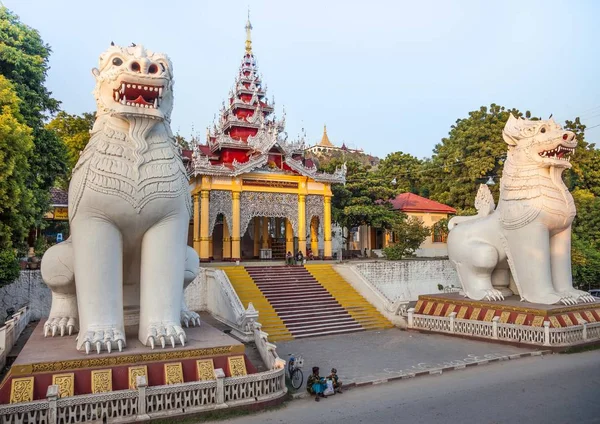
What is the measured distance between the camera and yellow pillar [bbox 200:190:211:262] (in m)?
18.2

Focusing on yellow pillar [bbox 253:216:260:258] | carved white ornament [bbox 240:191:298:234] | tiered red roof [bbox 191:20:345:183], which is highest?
tiered red roof [bbox 191:20:345:183]

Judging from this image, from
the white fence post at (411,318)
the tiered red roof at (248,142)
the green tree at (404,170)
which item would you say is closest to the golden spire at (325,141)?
the green tree at (404,170)

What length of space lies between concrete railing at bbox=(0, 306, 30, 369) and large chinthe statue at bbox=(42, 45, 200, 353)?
301 cm

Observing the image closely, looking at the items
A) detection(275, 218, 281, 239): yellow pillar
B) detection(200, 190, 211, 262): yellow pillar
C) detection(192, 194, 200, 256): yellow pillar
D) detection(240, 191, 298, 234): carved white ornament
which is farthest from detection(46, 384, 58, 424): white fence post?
detection(275, 218, 281, 239): yellow pillar

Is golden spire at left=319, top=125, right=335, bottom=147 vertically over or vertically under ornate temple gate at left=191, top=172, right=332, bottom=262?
over

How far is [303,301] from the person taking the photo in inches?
536

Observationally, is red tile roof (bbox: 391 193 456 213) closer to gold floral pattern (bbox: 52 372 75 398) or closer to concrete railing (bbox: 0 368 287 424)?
concrete railing (bbox: 0 368 287 424)

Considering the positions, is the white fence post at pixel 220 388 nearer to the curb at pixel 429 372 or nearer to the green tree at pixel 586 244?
the curb at pixel 429 372

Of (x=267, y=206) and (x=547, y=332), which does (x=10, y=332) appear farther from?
(x=267, y=206)

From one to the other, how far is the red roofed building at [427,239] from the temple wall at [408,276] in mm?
6882

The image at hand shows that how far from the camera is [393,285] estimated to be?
702 inches

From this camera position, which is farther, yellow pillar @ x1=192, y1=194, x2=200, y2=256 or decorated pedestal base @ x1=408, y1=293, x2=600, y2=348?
yellow pillar @ x1=192, y1=194, x2=200, y2=256

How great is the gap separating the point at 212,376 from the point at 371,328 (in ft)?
23.8

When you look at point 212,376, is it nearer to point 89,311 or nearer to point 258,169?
point 89,311
